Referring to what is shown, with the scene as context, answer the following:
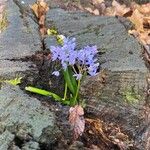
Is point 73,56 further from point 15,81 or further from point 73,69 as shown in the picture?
point 15,81

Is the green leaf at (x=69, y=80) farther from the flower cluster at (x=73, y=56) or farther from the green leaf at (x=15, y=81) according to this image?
the green leaf at (x=15, y=81)

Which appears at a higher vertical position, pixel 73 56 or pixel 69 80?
pixel 73 56

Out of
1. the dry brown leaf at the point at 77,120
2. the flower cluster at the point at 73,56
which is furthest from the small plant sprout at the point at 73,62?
the dry brown leaf at the point at 77,120

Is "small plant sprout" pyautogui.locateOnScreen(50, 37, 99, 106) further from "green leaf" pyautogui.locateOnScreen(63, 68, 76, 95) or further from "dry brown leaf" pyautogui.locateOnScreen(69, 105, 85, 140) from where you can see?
"dry brown leaf" pyautogui.locateOnScreen(69, 105, 85, 140)

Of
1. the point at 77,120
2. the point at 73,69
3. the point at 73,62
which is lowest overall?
the point at 77,120

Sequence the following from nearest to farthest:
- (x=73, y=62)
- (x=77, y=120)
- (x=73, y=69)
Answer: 1. (x=77, y=120)
2. (x=73, y=62)
3. (x=73, y=69)

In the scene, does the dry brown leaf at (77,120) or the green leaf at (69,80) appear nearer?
the dry brown leaf at (77,120)

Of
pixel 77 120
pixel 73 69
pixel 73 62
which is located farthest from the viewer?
pixel 73 69

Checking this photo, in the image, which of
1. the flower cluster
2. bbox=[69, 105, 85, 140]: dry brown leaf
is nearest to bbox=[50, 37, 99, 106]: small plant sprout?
the flower cluster

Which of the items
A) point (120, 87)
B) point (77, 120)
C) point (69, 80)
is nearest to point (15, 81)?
point (69, 80)

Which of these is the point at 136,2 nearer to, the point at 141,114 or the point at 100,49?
the point at 100,49
